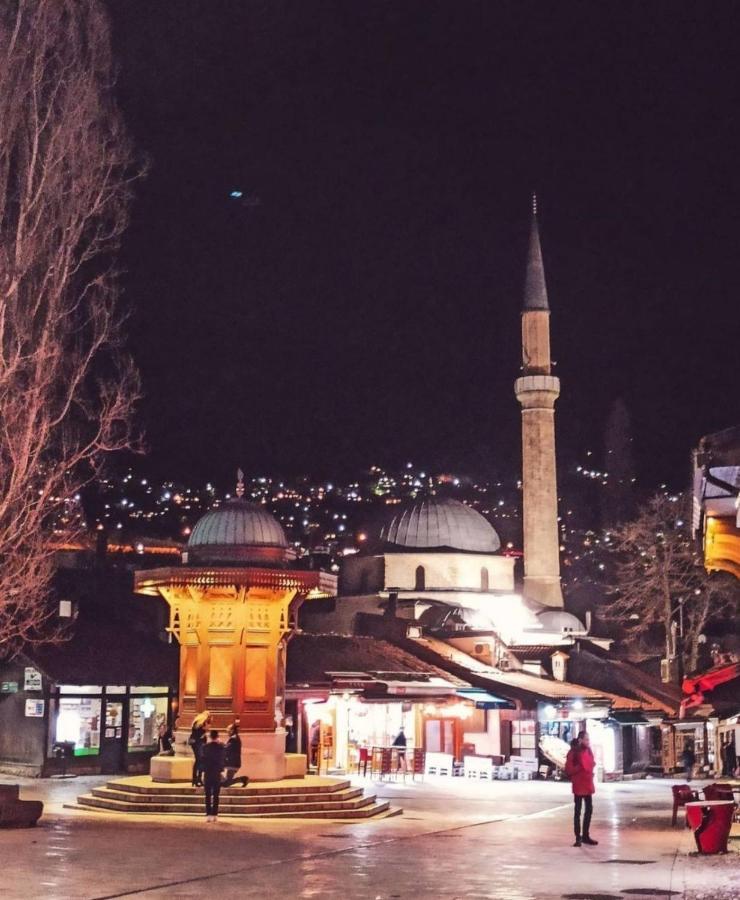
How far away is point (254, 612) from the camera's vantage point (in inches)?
861

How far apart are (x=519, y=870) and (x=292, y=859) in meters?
2.79

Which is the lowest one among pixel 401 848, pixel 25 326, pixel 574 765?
pixel 401 848

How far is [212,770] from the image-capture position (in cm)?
1823

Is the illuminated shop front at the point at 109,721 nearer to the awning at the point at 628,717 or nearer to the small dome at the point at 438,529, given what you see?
the awning at the point at 628,717

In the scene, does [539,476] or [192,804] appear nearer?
[192,804]

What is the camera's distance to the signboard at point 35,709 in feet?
95.3

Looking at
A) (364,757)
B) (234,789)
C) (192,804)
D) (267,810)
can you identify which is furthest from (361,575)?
(192,804)

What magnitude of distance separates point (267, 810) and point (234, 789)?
0.81 metres

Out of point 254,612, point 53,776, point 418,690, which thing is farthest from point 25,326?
point 418,690

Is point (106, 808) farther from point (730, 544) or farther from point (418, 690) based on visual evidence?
point (418, 690)

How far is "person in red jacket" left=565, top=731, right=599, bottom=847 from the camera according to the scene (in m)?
16.0

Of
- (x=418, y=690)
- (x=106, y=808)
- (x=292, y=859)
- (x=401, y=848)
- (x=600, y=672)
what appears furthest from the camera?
(x=600, y=672)

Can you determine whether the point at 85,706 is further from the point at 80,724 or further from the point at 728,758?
the point at 728,758

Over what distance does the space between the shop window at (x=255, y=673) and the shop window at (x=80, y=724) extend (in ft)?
31.1
